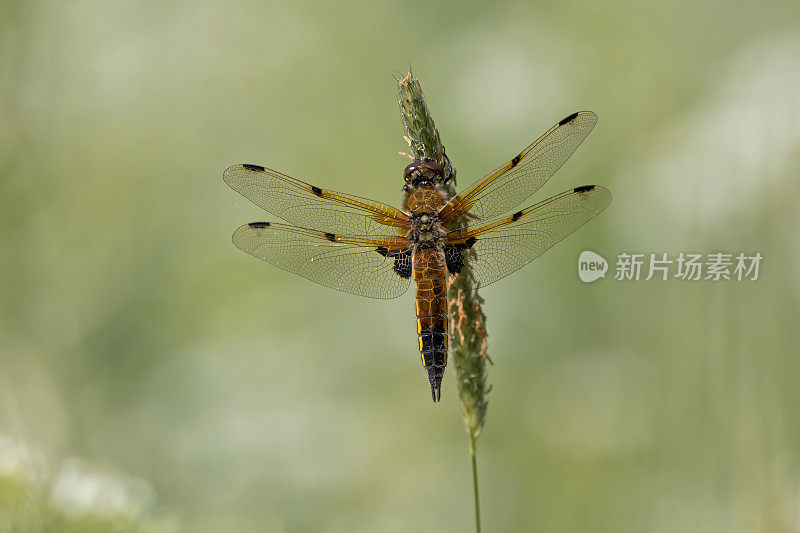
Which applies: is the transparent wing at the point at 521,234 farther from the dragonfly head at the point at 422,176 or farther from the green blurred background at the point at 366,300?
the green blurred background at the point at 366,300

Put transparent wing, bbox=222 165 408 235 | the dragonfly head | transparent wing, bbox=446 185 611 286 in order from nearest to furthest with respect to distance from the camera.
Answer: the dragonfly head
transparent wing, bbox=446 185 611 286
transparent wing, bbox=222 165 408 235

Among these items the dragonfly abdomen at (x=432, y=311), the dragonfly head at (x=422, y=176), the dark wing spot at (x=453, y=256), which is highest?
the dragonfly head at (x=422, y=176)

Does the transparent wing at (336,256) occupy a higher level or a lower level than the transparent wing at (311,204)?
lower

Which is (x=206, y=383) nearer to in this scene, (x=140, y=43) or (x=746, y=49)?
(x=140, y=43)

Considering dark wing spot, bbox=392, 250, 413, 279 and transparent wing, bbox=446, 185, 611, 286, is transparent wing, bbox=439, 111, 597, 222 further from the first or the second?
dark wing spot, bbox=392, 250, 413, 279

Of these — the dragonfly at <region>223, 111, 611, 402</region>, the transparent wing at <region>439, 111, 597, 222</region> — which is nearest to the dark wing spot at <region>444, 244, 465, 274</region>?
the dragonfly at <region>223, 111, 611, 402</region>

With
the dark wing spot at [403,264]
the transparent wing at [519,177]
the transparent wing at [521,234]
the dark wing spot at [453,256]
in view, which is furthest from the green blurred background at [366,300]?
the dark wing spot at [403,264]

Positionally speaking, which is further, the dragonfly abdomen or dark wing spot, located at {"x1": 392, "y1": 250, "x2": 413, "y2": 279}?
dark wing spot, located at {"x1": 392, "y1": 250, "x2": 413, "y2": 279}
